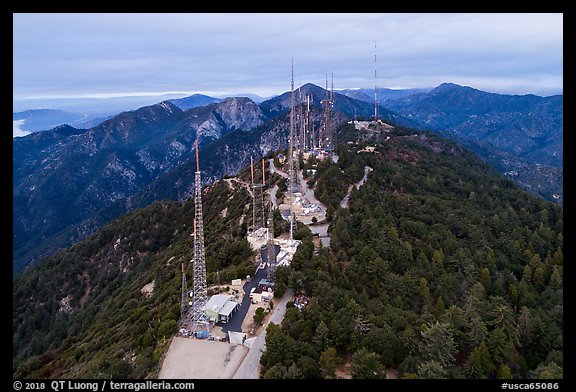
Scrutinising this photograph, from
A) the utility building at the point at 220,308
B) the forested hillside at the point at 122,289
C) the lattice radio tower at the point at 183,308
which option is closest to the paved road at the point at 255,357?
the utility building at the point at 220,308

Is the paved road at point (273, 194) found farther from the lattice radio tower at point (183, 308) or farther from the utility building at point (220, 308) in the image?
the lattice radio tower at point (183, 308)

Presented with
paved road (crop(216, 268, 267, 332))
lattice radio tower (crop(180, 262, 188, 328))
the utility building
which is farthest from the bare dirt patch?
the utility building

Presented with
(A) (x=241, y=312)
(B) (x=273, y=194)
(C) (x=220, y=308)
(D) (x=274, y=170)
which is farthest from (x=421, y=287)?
(D) (x=274, y=170)

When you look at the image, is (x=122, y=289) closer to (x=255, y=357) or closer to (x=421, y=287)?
(x=255, y=357)

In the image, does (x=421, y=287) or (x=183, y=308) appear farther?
(x=421, y=287)
